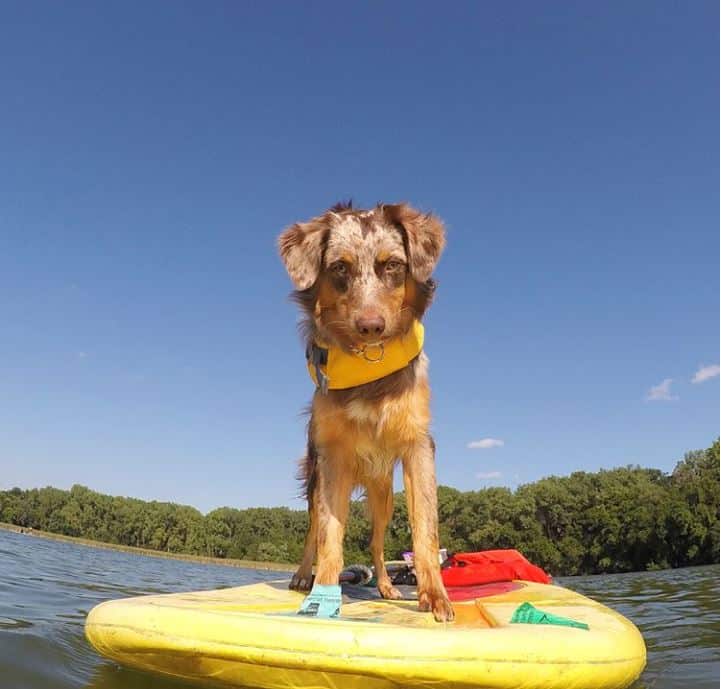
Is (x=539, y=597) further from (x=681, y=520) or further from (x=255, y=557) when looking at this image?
(x=255, y=557)

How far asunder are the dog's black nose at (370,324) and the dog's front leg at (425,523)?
1048 mm

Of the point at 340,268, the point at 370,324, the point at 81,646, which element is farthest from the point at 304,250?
the point at 81,646

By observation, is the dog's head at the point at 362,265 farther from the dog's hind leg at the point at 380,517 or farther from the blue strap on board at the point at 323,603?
the blue strap on board at the point at 323,603

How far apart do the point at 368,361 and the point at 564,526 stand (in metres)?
73.2

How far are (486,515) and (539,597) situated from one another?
6778 cm

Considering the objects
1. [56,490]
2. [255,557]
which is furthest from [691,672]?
[56,490]

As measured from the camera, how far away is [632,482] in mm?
70875

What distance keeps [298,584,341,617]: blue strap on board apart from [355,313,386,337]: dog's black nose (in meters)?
1.76

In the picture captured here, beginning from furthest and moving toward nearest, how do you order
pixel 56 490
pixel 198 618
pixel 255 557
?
pixel 56 490
pixel 255 557
pixel 198 618

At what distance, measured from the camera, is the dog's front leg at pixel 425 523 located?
4.24m

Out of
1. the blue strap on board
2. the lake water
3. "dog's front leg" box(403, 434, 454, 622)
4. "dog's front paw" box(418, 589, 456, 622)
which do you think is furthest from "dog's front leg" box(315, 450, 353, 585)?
the lake water

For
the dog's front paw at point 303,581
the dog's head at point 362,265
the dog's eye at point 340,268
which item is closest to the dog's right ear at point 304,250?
the dog's head at point 362,265

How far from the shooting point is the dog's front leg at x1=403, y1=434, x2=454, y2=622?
4238 mm

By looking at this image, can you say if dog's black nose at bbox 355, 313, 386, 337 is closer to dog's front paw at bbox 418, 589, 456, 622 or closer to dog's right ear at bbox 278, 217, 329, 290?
dog's right ear at bbox 278, 217, 329, 290
